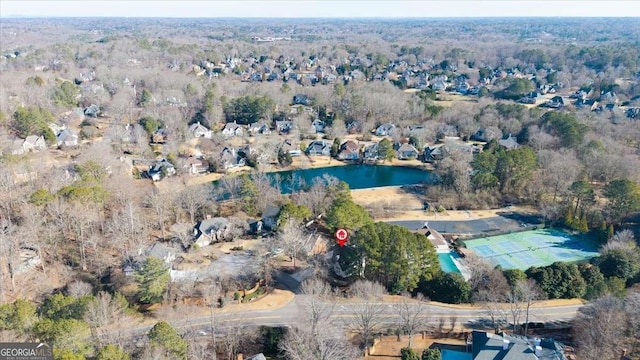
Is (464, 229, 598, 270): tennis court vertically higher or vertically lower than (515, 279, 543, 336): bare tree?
lower

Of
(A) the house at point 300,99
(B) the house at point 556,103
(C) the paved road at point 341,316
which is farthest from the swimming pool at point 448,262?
(B) the house at point 556,103

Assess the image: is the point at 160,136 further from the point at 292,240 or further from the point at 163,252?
the point at 292,240

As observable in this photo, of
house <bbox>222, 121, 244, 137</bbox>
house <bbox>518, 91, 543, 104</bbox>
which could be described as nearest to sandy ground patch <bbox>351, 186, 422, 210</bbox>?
house <bbox>222, 121, 244, 137</bbox>

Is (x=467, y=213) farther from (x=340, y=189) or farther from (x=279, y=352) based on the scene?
(x=279, y=352)

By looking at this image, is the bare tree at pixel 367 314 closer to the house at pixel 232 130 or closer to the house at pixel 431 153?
the house at pixel 431 153

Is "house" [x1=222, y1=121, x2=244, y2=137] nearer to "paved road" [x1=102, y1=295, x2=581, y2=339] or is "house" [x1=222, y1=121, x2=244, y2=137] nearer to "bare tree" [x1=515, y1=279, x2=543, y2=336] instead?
"paved road" [x1=102, y1=295, x2=581, y2=339]

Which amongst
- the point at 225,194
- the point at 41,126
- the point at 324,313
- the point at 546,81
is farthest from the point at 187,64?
the point at 324,313
